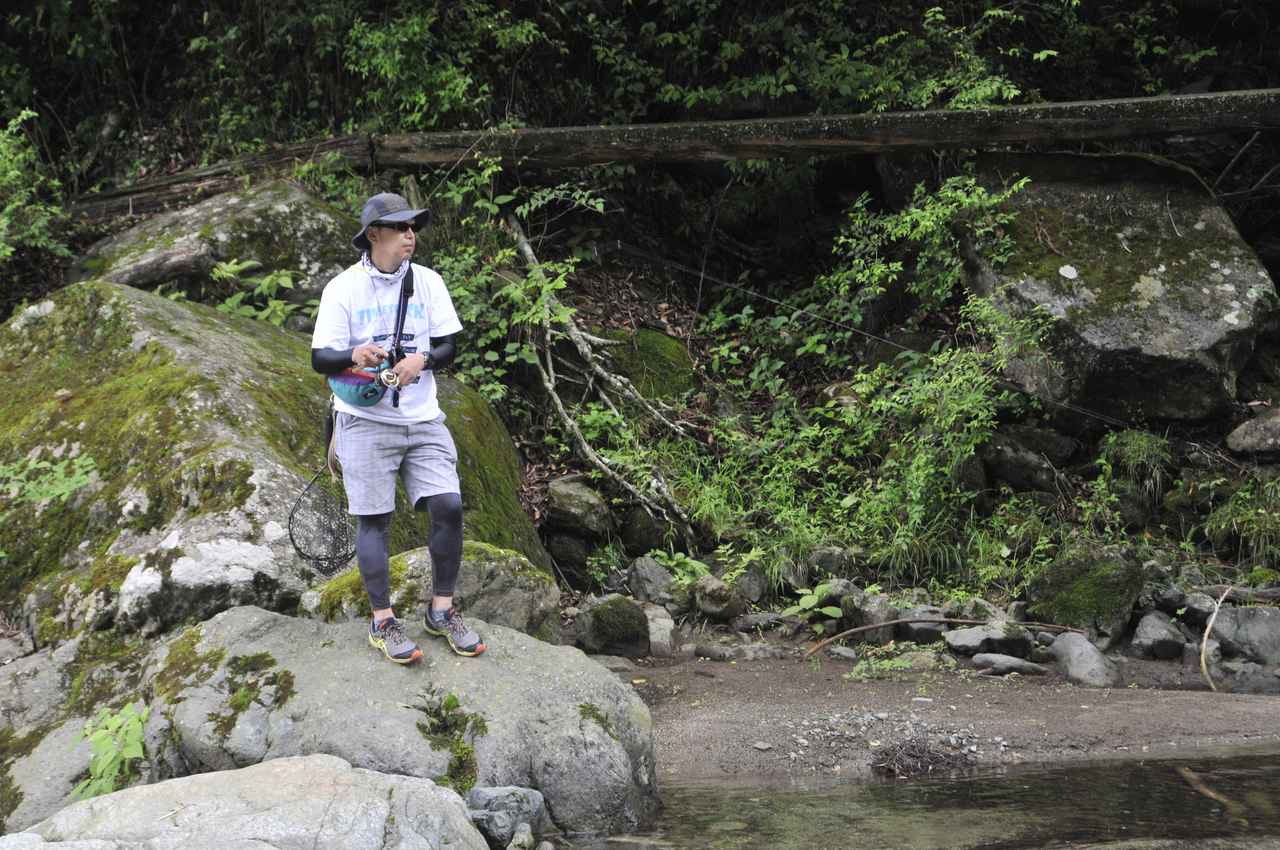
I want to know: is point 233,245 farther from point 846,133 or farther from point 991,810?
point 991,810

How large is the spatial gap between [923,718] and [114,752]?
3580 millimetres

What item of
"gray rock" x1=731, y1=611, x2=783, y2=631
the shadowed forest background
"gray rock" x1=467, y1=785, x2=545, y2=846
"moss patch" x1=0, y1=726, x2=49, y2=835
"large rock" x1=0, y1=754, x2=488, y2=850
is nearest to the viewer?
"large rock" x1=0, y1=754, x2=488, y2=850

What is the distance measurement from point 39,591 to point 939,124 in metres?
6.88

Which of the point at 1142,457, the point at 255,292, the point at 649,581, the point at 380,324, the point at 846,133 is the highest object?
the point at 846,133

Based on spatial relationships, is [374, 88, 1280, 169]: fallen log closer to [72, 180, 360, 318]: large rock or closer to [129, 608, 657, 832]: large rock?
[72, 180, 360, 318]: large rock

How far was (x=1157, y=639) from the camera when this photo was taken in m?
6.78

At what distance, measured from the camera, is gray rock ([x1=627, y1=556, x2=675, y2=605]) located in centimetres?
764

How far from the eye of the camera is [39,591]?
18.4 feet

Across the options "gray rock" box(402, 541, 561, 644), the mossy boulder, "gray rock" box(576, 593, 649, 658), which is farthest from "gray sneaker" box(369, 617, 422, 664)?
the mossy boulder

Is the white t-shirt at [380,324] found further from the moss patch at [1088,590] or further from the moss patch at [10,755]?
the moss patch at [1088,590]

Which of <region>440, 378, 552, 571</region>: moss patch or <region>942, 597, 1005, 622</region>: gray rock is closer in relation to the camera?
<region>440, 378, 552, 571</region>: moss patch

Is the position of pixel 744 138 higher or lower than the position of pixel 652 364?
higher

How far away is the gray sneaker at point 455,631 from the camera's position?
4.69m

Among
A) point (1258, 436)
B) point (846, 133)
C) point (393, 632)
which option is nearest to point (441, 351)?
point (393, 632)
